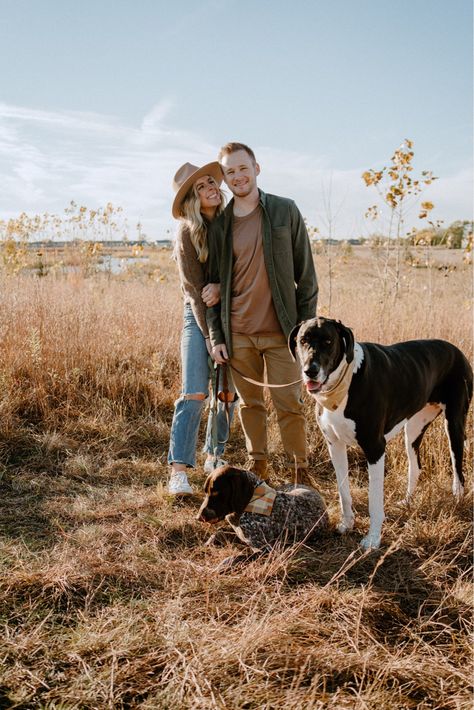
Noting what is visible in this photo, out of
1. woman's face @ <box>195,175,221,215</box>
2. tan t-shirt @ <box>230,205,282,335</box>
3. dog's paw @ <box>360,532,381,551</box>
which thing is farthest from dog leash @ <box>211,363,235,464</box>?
dog's paw @ <box>360,532,381,551</box>

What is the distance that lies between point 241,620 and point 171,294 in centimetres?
591

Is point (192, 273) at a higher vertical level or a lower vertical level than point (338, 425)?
higher

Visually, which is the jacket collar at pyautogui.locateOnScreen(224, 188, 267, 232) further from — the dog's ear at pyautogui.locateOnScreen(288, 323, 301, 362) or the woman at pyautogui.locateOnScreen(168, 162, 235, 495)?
the dog's ear at pyautogui.locateOnScreen(288, 323, 301, 362)

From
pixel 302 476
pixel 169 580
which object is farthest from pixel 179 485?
pixel 169 580

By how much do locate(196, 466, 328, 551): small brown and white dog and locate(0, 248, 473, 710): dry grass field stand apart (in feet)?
0.44

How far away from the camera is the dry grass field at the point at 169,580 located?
84.0 inches

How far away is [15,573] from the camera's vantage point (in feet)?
9.18

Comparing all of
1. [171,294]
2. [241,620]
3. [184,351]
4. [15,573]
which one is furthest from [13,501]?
[171,294]

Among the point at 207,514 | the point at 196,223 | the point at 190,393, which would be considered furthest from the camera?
the point at 190,393

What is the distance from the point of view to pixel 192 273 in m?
3.82

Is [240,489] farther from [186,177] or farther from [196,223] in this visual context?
[186,177]

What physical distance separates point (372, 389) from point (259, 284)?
0.98m

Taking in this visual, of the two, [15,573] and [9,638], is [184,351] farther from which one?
[9,638]

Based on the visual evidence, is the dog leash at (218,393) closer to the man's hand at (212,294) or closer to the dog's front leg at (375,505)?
the man's hand at (212,294)
